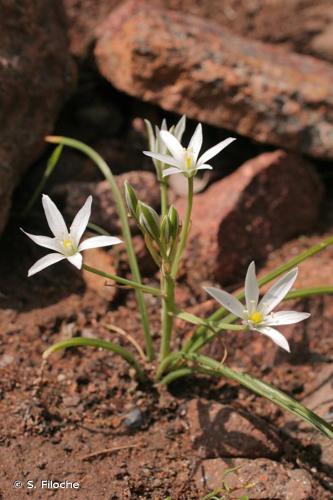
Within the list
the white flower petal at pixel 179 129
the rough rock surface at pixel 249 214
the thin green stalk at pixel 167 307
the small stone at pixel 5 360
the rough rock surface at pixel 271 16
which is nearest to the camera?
the thin green stalk at pixel 167 307

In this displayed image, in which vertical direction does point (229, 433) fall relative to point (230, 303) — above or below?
below

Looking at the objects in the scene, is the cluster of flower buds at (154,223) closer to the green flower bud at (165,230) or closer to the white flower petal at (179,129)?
the green flower bud at (165,230)

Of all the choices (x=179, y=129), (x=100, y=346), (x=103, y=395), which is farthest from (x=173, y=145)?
(x=103, y=395)

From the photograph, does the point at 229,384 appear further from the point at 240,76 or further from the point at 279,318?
the point at 240,76

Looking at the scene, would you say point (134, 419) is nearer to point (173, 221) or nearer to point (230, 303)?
point (230, 303)

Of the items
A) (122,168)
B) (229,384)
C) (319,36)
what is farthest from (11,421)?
(319,36)

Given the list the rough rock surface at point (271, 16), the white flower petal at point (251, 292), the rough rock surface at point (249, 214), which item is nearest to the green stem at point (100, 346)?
the white flower petal at point (251, 292)

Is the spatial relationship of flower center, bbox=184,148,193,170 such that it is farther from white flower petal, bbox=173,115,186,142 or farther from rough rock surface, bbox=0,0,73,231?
rough rock surface, bbox=0,0,73,231
